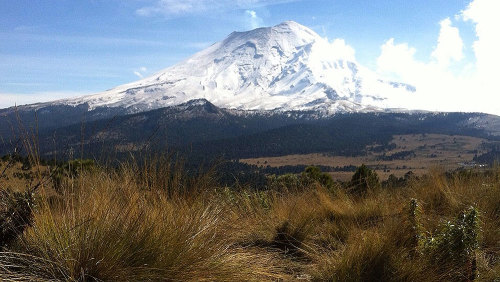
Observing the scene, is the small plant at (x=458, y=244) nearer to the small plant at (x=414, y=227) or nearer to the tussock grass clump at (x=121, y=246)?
the small plant at (x=414, y=227)

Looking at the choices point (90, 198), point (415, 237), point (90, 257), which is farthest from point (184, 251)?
point (415, 237)

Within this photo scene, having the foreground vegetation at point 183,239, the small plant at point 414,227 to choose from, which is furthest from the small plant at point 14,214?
the small plant at point 414,227

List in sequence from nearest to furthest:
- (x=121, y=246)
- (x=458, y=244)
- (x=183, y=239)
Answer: (x=121, y=246) < (x=183, y=239) < (x=458, y=244)

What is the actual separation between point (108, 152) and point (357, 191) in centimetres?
497

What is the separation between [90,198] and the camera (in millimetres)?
3010

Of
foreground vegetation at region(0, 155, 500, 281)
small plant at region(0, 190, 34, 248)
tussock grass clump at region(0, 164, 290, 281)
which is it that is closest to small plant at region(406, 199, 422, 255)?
foreground vegetation at region(0, 155, 500, 281)

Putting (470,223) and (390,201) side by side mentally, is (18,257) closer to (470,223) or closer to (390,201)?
(470,223)

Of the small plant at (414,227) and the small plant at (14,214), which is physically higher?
the small plant at (14,214)

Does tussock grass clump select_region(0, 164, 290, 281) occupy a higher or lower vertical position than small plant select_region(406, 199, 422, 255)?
higher

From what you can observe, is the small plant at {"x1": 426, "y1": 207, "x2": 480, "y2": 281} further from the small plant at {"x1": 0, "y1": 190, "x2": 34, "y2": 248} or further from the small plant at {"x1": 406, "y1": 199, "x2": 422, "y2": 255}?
the small plant at {"x1": 0, "y1": 190, "x2": 34, "y2": 248}

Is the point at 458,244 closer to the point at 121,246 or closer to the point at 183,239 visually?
the point at 183,239

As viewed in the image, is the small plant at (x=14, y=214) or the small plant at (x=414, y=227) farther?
the small plant at (x=414, y=227)

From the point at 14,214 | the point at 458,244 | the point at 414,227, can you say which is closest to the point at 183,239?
the point at 14,214

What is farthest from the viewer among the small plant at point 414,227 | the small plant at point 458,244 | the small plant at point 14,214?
the small plant at point 414,227
